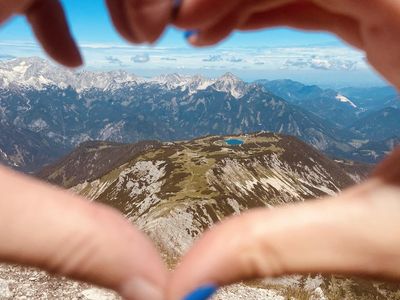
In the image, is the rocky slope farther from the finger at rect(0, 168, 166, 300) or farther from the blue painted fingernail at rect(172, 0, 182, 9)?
the blue painted fingernail at rect(172, 0, 182, 9)

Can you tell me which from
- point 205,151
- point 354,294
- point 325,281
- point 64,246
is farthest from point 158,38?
point 205,151

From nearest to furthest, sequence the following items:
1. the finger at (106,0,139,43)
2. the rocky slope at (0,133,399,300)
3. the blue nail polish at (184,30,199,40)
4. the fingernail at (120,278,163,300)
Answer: the fingernail at (120,278,163,300), the finger at (106,0,139,43), the blue nail polish at (184,30,199,40), the rocky slope at (0,133,399,300)

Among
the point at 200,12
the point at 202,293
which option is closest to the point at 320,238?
the point at 202,293

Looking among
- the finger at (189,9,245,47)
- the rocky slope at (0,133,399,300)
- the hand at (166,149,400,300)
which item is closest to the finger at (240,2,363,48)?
the finger at (189,9,245,47)

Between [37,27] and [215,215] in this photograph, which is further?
[215,215]

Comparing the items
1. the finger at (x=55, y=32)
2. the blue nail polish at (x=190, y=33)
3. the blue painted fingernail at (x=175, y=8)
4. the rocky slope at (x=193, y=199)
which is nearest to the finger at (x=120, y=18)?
the blue painted fingernail at (x=175, y=8)

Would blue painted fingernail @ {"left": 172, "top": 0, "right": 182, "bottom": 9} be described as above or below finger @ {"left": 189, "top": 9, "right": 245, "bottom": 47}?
above

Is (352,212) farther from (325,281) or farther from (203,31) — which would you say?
(325,281)
